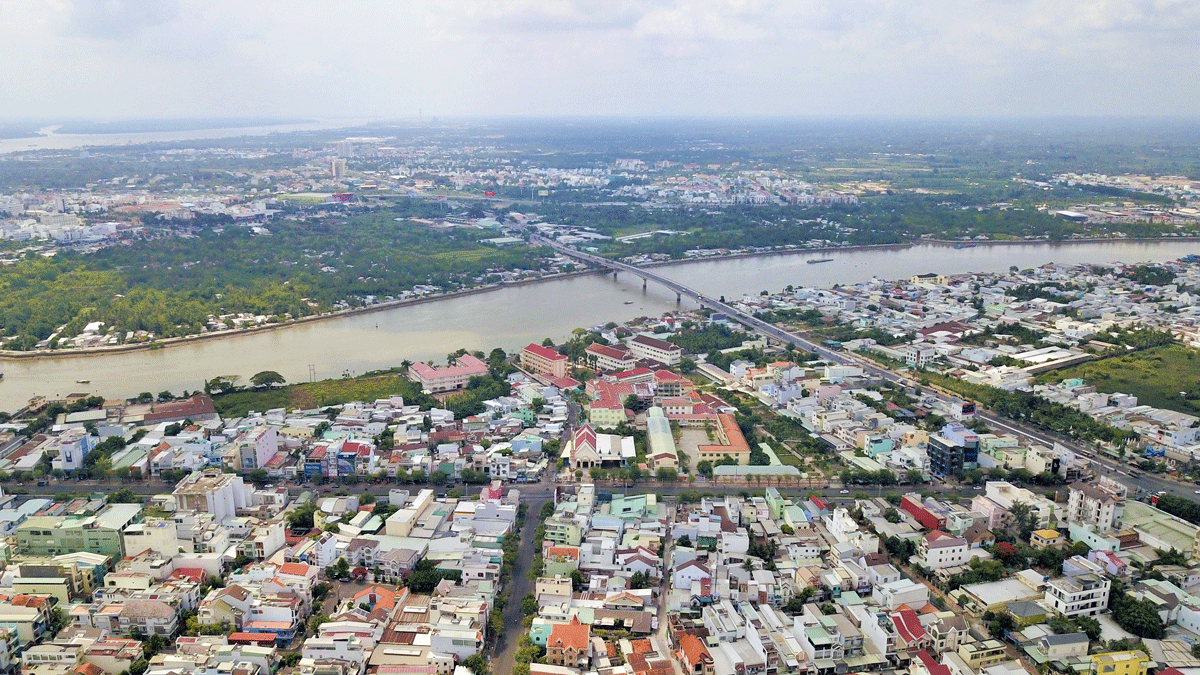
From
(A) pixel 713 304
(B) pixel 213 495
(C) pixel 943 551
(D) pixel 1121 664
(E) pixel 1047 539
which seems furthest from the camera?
(A) pixel 713 304

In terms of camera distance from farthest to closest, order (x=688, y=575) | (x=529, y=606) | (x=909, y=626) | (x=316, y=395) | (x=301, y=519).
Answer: (x=316, y=395) → (x=301, y=519) → (x=688, y=575) → (x=529, y=606) → (x=909, y=626)

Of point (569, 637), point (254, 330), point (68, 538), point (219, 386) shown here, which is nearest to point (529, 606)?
point (569, 637)

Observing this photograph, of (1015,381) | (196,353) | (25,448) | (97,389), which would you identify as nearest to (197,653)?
(25,448)

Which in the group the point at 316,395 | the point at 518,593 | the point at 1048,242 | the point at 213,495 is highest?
the point at 1048,242

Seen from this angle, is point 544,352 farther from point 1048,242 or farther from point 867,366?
point 1048,242

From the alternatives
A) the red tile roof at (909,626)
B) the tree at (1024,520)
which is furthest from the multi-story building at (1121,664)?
the tree at (1024,520)

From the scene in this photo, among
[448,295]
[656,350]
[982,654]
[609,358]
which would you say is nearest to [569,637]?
[982,654]

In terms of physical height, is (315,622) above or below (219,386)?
below

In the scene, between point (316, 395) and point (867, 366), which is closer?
point (316, 395)

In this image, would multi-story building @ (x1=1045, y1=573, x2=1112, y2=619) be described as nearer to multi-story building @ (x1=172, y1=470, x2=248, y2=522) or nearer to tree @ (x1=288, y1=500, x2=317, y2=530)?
tree @ (x1=288, y1=500, x2=317, y2=530)
